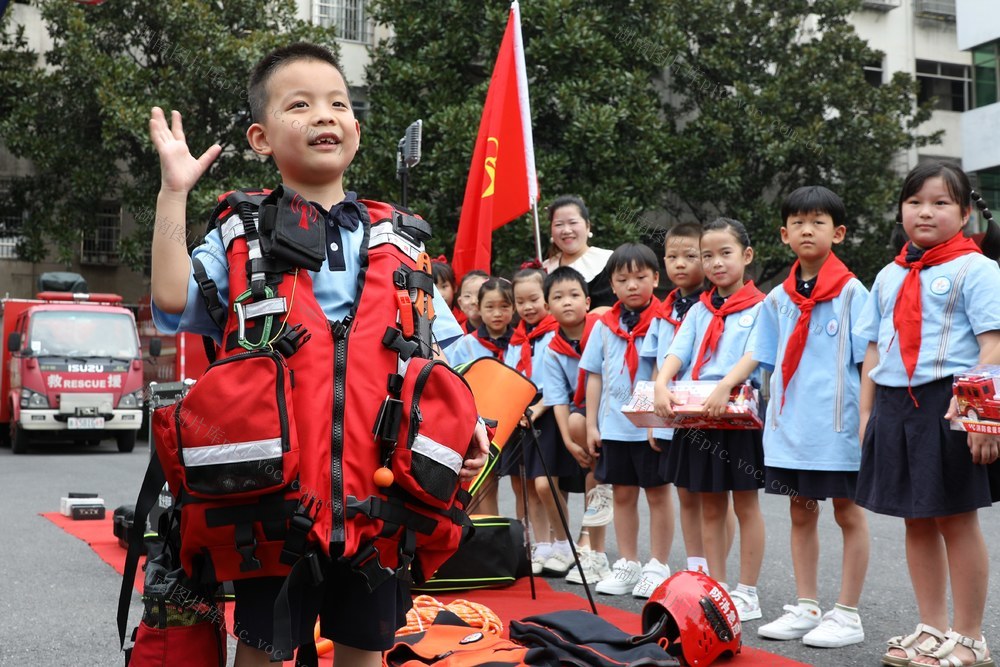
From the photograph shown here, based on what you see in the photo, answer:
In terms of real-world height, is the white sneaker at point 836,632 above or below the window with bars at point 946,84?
below

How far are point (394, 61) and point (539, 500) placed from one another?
14013mm

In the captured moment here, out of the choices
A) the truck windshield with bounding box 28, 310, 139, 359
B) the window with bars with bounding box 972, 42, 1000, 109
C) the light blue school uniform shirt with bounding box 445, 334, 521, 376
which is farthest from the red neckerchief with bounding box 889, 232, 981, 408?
the window with bars with bounding box 972, 42, 1000, 109

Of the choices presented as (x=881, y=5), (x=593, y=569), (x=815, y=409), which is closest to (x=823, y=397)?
(x=815, y=409)

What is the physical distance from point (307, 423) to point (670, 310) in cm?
374

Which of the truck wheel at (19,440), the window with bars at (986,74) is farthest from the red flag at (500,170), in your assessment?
the window with bars at (986,74)

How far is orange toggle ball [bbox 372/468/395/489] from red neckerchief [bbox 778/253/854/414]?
113 inches

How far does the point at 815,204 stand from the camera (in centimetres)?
473

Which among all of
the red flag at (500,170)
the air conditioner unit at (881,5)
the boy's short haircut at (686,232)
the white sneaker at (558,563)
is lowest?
the white sneaker at (558,563)

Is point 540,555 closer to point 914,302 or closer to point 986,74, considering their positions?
point 914,302

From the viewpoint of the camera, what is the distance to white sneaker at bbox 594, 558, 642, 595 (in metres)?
5.66

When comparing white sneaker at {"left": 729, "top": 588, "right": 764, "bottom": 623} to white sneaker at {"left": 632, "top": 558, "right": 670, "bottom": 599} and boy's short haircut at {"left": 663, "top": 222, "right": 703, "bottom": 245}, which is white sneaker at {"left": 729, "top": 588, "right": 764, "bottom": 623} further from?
boy's short haircut at {"left": 663, "top": 222, "right": 703, "bottom": 245}

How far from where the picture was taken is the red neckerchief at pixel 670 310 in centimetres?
568

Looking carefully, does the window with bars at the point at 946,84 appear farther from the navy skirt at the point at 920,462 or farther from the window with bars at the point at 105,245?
the navy skirt at the point at 920,462

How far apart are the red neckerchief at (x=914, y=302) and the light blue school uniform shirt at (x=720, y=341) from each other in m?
1.01
